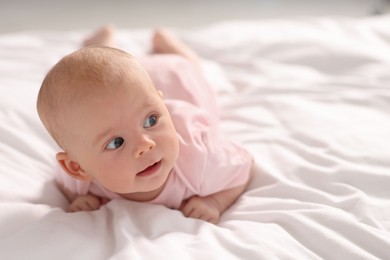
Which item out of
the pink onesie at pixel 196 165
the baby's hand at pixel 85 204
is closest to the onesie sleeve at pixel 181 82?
the pink onesie at pixel 196 165

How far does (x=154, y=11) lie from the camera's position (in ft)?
9.55

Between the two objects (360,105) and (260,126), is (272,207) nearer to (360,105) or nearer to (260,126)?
(260,126)

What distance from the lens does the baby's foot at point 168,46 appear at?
56.7 inches

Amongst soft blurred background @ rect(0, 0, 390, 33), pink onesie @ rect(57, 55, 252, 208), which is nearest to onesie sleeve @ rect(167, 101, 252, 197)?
pink onesie @ rect(57, 55, 252, 208)

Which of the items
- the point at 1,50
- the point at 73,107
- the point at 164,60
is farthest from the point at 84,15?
the point at 73,107

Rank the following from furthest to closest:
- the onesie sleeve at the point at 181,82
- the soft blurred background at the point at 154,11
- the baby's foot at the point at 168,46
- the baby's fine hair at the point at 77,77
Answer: the soft blurred background at the point at 154,11
the baby's foot at the point at 168,46
the onesie sleeve at the point at 181,82
the baby's fine hair at the point at 77,77

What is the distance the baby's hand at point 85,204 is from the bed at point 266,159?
0.04 meters

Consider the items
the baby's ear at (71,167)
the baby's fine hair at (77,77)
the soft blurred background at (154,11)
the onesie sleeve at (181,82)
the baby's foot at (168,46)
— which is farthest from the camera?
the soft blurred background at (154,11)

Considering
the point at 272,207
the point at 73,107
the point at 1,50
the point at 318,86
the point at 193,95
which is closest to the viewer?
the point at 73,107

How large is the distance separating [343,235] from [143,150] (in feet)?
1.15

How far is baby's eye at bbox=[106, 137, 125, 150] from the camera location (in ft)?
2.90

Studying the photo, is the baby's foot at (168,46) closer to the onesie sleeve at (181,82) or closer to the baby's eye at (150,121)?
the onesie sleeve at (181,82)

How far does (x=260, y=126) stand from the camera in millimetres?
1253

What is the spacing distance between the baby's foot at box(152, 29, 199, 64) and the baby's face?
53 centimetres
